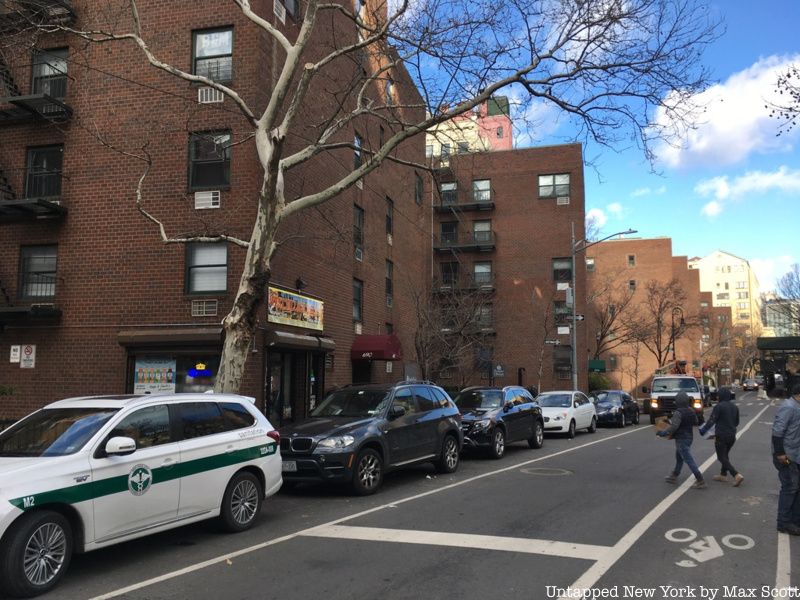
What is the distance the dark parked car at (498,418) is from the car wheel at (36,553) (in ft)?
30.2

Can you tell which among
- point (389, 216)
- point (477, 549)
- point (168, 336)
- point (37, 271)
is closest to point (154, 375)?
point (168, 336)

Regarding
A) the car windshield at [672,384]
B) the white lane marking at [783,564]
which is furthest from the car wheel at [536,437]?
the car windshield at [672,384]

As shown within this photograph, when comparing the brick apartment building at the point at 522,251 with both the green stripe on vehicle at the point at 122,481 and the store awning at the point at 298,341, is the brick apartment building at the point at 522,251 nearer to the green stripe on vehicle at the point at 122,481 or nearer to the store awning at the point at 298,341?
the store awning at the point at 298,341

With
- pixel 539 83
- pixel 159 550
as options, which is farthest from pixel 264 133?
pixel 159 550

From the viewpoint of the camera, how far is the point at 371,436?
9.69 m

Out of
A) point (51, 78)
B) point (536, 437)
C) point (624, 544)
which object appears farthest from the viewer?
point (51, 78)

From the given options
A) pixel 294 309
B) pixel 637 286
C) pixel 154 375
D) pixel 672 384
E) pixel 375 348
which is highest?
pixel 637 286

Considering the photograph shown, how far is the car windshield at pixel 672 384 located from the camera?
24672 mm

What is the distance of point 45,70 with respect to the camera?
17047 millimetres

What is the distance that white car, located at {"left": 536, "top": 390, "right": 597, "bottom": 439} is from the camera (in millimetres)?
19516

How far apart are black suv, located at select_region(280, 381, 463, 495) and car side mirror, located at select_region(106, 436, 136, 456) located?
3679 millimetres

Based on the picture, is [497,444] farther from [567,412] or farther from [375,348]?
[375,348]

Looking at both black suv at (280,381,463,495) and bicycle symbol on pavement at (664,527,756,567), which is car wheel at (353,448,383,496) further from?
bicycle symbol on pavement at (664,527,756,567)

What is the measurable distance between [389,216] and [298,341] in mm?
10990
